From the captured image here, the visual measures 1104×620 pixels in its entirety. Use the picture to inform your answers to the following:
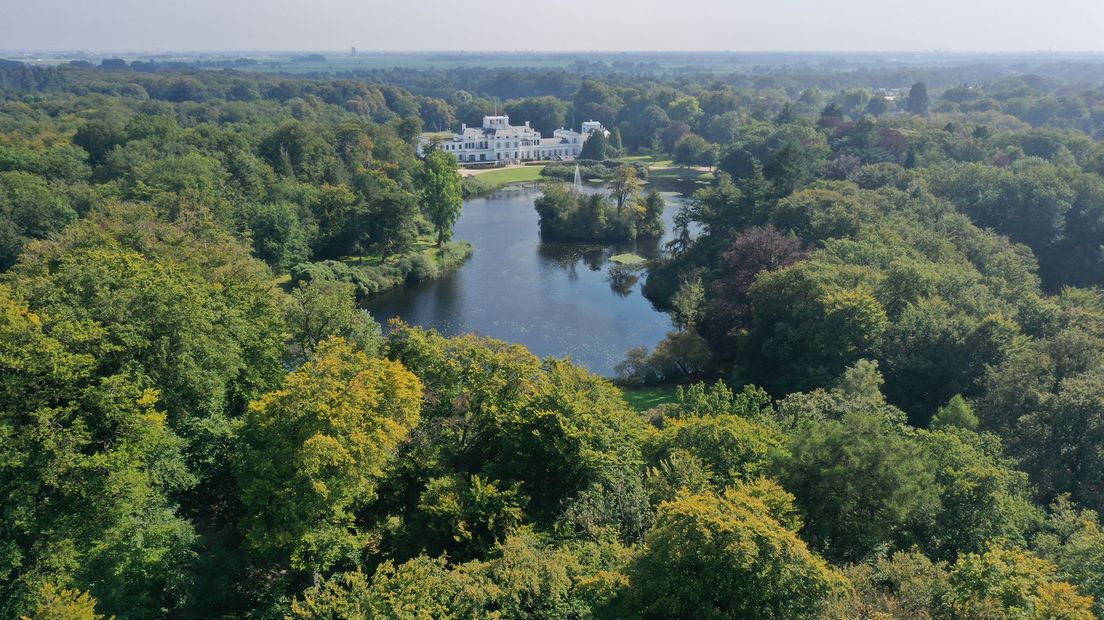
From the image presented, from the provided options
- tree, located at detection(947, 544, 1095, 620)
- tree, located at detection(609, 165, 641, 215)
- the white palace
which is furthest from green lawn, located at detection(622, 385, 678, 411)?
the white palace

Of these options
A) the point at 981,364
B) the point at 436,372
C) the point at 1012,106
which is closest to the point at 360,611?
the point at 436,372

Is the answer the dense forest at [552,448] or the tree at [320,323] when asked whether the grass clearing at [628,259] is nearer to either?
the dense forest at [552,448]

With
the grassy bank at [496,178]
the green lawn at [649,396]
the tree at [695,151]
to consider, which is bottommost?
the green lawn at [649,396]

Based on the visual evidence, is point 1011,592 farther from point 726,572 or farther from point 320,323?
point 320,323

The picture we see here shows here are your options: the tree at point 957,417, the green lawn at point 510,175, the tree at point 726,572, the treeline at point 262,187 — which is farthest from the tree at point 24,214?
the green lawn at point 510,175

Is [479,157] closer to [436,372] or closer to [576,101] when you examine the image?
[576,101]

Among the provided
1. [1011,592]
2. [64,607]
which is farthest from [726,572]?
[64,607]

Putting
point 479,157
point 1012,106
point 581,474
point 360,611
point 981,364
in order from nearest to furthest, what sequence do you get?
point 360,611 → point 581,474 → point 981,364 → point 479,157 → point 1012,106
